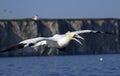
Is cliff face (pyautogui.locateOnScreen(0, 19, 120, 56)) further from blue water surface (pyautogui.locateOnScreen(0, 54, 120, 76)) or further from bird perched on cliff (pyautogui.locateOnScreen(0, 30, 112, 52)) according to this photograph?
bird perched on cliff (pyautogui.locateOnScreen(0, 30, 112, 52))

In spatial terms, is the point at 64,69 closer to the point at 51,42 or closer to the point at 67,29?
the point at 51,42

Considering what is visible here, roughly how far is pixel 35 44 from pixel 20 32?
133 m

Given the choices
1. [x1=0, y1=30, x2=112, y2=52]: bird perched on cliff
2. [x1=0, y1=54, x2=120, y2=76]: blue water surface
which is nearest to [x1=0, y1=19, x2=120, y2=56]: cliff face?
[x1=0, y1=54, x2=120, y2=76]: blue water surface

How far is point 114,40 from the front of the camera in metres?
156

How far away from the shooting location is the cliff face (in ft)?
483

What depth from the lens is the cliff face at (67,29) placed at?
483ft

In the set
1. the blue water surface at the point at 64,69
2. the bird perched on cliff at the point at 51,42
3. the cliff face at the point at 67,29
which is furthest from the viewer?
the cliff face at the point at 67,29

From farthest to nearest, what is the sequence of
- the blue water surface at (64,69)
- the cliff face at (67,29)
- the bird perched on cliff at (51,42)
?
the cliff face at (67,29), the blue water surface at (64,69), the bird perched on cliff at (51,42)

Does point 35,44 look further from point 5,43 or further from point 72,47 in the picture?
point 72,47

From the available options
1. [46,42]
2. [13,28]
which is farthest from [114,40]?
[46,42]

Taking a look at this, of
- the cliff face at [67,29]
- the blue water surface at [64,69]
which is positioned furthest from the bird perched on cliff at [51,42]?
the cliff face at [67,29]

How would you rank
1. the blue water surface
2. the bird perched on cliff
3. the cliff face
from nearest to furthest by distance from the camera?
1. the bird perched on cliff
2. the blue water surface
3. the cliff face

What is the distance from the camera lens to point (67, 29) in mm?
150750

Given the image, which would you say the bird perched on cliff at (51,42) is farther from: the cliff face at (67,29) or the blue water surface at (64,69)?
the cliff face at (67,29)
